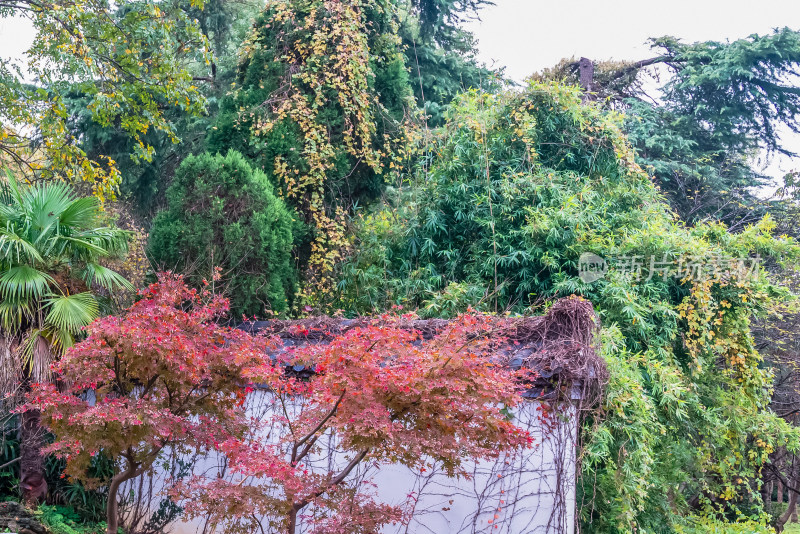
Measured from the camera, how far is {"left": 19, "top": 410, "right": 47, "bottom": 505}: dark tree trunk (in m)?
6.54

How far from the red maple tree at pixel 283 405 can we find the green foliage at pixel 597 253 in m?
2.25

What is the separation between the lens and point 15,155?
789cm

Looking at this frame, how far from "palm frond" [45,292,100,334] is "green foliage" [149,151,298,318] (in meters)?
1.62

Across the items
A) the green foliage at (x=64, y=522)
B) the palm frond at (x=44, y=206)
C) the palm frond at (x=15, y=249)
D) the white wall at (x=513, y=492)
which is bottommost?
the green foliage at (x=64, y=522)

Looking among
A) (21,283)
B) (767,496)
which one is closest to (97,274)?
(21,283)

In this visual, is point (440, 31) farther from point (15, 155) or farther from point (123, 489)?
point (123, 489)

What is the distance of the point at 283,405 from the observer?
4758 mm

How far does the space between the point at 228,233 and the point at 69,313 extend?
2187 mm

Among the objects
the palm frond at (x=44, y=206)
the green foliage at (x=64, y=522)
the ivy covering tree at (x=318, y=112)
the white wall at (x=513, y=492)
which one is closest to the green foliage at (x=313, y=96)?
the ivy covering tree at (x=318, y=112)

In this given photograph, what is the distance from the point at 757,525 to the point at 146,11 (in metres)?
9.58

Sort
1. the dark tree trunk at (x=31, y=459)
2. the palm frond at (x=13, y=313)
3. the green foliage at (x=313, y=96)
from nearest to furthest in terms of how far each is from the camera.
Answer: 1. the palm frond at (x=13, y=313)
2. the dark tree trunk at (x=31, y=459)
3. the green foliage at (x=313, y=96)

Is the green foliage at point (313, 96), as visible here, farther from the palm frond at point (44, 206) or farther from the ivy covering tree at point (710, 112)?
the ivy covering tree at point (710, 112)

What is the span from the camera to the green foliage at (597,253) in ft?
23.1

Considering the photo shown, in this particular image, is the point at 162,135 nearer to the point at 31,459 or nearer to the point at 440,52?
the point at 440,52
